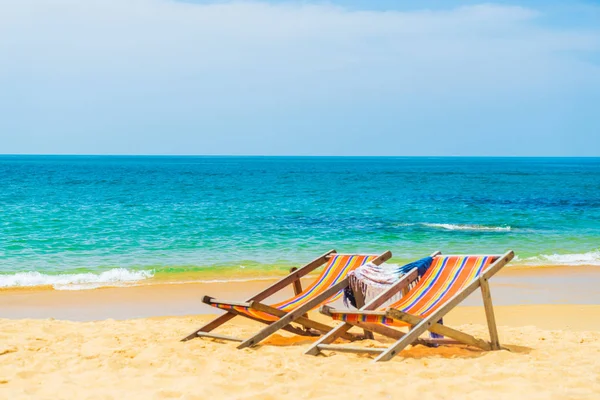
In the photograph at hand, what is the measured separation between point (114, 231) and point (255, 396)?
16.5 m

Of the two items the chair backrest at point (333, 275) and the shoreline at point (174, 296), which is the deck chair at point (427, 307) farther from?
the shoreline at point (174, 296)

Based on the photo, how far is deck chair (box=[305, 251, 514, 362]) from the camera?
5984 millimetres

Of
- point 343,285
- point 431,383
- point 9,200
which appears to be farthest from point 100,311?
point 9,200

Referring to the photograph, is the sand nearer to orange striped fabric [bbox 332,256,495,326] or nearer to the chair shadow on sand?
the chair shadow on sand

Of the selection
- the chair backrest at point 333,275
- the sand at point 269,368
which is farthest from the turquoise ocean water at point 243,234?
the chair backrest at point 333,275

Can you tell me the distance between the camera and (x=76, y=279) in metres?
13.4

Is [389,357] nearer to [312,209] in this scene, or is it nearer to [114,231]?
[114,231]

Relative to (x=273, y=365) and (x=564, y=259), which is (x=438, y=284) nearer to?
(x=273, y=365)

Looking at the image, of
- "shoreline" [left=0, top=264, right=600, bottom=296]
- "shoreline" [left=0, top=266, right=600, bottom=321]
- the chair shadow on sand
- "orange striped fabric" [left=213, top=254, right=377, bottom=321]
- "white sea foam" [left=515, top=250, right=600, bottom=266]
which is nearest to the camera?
the chair shadow on sand

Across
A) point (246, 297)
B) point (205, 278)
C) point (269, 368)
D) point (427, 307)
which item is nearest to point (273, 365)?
point (269, 368)

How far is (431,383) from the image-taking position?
5340 mm

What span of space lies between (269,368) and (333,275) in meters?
1.84

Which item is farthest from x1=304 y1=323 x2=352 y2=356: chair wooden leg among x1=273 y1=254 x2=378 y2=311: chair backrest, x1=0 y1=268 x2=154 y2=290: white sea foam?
x1=0 y1=268 x2=154 y2=290: white sea foam

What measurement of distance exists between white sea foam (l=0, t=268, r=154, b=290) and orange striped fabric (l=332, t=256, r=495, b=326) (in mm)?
7608
